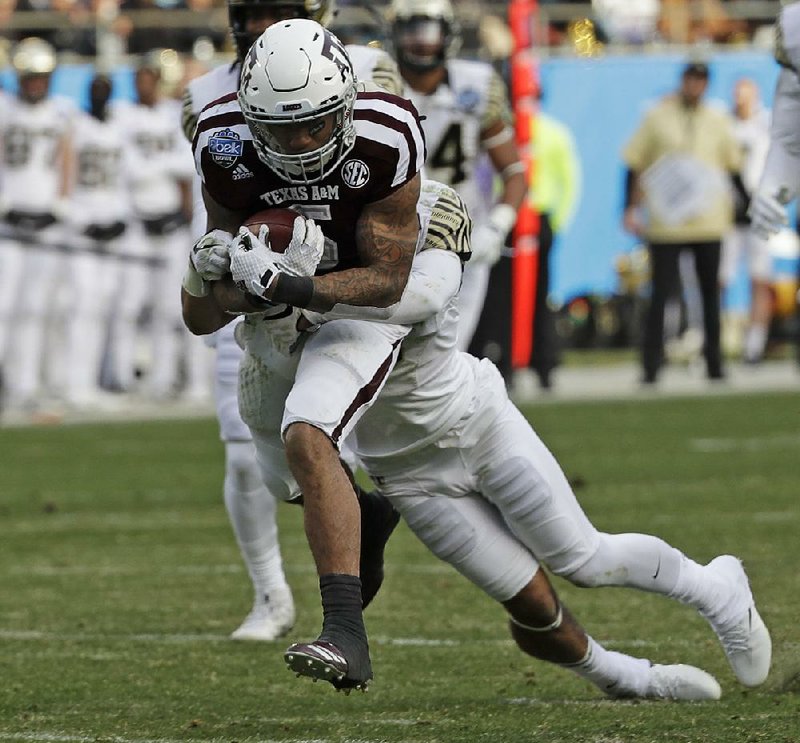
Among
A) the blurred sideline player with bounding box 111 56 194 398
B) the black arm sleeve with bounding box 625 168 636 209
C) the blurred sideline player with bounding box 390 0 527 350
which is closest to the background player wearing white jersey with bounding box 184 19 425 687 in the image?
the blurred sideline player with bounding box 390 0 527 350

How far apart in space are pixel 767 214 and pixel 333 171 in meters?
2.27

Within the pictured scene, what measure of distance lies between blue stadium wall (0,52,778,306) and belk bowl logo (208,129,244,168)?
11.2m

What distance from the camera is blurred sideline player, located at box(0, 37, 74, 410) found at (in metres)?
12.2

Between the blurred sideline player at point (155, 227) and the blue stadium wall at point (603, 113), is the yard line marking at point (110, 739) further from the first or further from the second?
the blue stadium wall at point (603, 113)

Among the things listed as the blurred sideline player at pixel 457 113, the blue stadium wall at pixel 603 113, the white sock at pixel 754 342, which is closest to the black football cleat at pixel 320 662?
the blurred sideline player at pixel 457 113

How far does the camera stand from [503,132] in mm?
7703

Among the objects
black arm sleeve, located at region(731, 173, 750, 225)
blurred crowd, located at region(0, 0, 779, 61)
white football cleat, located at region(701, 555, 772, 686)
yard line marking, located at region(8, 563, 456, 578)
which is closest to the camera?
white football cleat, located at region(701, 555, 772, 686)

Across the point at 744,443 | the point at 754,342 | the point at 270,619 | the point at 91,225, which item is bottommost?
the point at 754,342

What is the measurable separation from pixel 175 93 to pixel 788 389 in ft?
15.6

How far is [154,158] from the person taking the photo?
12922 millimetres

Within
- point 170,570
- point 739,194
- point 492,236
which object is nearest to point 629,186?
point 739,194

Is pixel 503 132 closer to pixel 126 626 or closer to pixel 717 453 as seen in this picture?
pixel 717 453

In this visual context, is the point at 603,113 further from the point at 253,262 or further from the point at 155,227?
the point at 253,262

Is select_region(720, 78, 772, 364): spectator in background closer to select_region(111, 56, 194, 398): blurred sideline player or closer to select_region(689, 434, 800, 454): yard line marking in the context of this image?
select_region(111, 56, 194, 398): blurred sideline player
